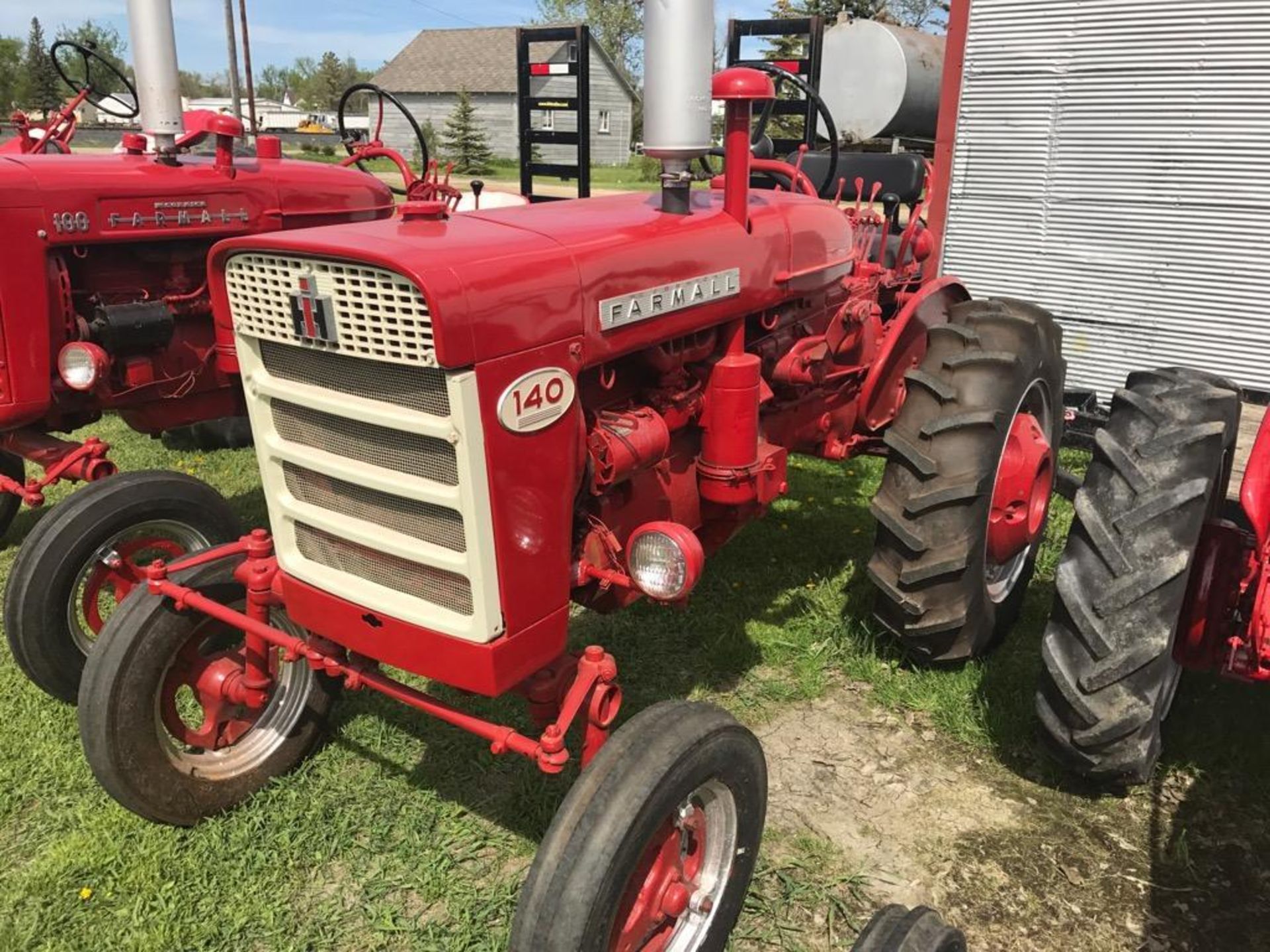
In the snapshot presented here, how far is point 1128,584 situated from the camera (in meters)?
2.50

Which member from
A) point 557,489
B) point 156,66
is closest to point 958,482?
point 557,489

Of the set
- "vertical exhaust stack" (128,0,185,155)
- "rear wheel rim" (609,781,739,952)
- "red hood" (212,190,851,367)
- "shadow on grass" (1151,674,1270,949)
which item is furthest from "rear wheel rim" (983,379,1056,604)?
"vertical exhaust stack" (128,0,185,155)

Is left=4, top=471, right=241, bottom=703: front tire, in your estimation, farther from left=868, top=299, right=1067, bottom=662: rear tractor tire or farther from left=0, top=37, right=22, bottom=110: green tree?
left=0, top=37, right=22, bottom=110: green tree

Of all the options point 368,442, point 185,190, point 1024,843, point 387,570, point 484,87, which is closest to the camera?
point 368,442

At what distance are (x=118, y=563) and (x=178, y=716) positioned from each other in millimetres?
851

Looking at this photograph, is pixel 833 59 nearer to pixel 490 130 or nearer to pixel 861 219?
pixel 861 219

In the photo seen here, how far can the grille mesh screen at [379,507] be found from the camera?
2096 mm

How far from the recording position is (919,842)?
2.75 metres

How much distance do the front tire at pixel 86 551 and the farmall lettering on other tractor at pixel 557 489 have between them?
0.50 m

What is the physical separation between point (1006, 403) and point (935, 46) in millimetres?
6137

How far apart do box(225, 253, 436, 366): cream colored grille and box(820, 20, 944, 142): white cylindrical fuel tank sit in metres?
6.27

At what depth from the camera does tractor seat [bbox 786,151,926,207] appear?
15.9ft

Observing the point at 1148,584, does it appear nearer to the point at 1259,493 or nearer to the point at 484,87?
the point at 1259,493

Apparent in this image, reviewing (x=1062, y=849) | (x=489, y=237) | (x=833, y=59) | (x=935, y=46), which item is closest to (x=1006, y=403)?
(x=1062, y=849)
